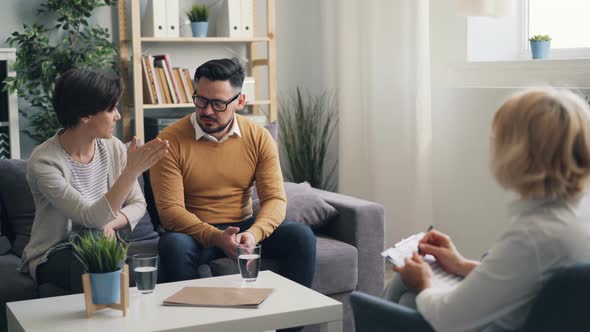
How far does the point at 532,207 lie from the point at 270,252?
1648mm

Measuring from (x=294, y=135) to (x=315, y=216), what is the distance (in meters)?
1.74

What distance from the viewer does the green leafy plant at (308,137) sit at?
502 centimetres

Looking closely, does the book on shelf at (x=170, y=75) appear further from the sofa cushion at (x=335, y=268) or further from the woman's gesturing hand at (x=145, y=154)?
the woman's gesturing hand at (x=145, y=154)

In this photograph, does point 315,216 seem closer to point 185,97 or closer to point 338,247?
point 338,247

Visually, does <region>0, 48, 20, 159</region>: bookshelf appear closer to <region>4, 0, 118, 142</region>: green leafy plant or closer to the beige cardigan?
<region>4, 0, 118, 142</region>: green leafy plant

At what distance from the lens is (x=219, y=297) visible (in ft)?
7.38

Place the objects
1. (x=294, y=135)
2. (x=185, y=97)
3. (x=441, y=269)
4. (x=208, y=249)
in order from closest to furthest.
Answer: (x=441, y=269) → (x=208, y=249) → (x=185, y=97) → (x=294, y=135)

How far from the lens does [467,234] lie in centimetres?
434

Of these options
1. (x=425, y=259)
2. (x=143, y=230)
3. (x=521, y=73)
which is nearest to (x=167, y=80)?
(x=143, y=230)

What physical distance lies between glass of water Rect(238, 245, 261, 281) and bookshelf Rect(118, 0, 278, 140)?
7.30 feet

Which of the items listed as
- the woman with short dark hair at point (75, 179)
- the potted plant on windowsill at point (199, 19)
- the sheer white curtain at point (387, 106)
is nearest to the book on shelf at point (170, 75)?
the potted plant on windowsill at point (199, 19)

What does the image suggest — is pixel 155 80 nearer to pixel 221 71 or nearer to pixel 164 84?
pixel 164 84

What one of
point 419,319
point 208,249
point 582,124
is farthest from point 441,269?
point 208,249

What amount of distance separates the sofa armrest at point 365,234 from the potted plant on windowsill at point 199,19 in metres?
1.70
